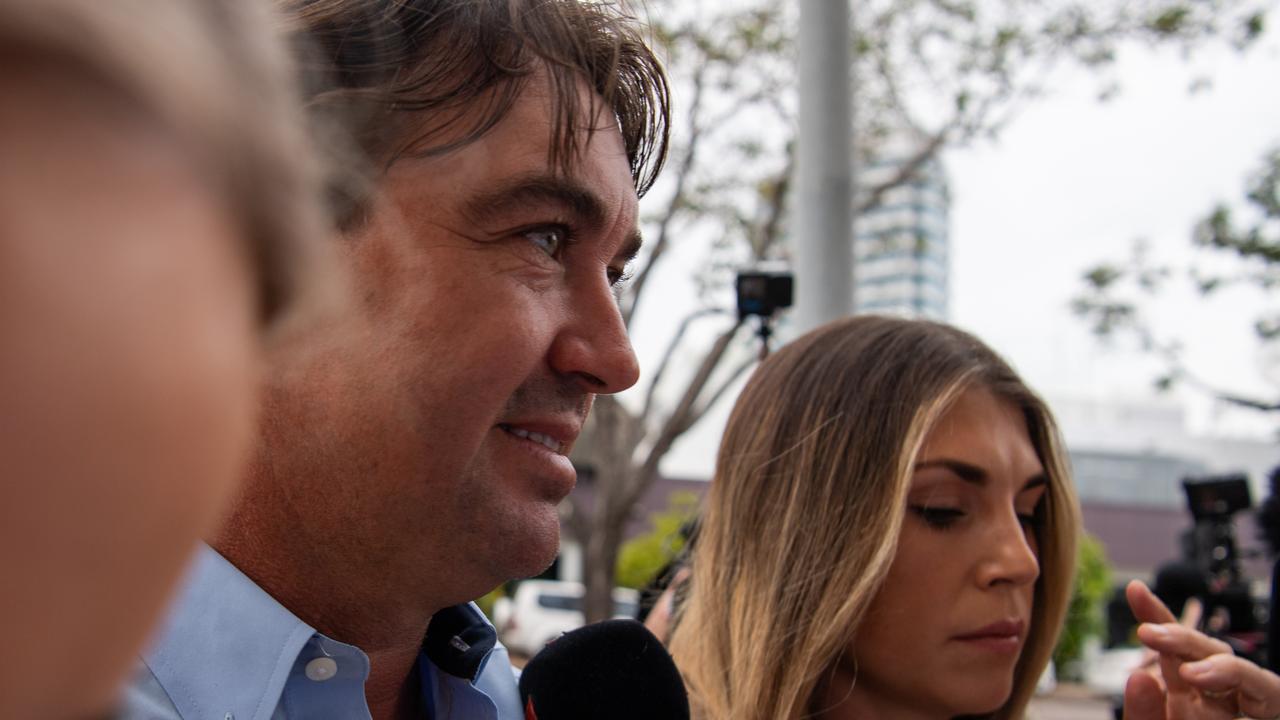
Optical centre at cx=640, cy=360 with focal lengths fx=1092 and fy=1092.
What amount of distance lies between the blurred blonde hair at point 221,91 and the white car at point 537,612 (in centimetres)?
1739

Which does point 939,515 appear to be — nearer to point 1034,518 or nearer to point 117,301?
point 1034,518

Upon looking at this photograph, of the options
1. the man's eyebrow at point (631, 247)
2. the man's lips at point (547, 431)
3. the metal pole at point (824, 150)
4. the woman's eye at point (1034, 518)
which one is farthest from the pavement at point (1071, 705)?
the man's lips at point (547, 431)

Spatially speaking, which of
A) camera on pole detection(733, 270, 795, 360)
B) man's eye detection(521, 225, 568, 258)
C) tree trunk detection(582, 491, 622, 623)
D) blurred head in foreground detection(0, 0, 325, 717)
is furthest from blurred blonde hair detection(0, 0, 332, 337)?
tree trunk detection(582, 491, 622, 623)

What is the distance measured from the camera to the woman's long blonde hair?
2.30 m

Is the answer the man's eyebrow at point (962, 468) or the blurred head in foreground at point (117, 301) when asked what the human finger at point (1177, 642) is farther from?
the blurred head in foreground at point (117, 301)

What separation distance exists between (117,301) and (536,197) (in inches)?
45.9

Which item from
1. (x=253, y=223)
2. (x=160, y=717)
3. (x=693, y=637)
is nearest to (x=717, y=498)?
(x=693, y=637)

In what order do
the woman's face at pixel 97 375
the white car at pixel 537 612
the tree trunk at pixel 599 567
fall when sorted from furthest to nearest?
the white car at pixel 537 612 < the tree trunk at pixel 599 567 < the woman's face at pixel 97 375

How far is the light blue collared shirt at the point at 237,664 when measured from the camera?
1387 millimetres

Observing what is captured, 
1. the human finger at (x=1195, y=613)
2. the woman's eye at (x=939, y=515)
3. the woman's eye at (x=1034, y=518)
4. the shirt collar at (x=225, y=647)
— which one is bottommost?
the human finger at (x=1195, y=613)

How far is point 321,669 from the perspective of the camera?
148 cm

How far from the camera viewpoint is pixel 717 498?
8.61 ft

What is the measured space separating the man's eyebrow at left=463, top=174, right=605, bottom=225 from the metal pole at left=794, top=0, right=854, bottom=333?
3.26 m

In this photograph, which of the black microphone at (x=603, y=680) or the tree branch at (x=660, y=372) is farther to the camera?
the tree branch at (x=660, y=372)
